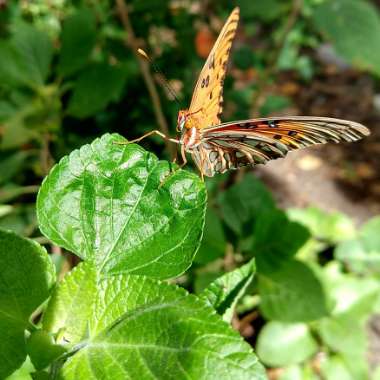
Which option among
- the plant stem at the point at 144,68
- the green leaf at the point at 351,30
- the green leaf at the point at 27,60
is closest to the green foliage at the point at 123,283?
the plant stem at the point at 144,68

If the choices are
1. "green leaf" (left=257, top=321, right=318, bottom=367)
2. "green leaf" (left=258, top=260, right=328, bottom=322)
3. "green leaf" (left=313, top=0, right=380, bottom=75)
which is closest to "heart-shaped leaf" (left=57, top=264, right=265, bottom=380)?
"green leaf" (left=258, top=260, right=328, bottom=322)

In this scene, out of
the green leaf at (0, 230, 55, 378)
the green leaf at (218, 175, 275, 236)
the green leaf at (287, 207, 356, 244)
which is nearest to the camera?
the green leaf at (0, 230, 55, 378)

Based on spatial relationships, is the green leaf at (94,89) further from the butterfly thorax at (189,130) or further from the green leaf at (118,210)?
the green leaf at (118,210)

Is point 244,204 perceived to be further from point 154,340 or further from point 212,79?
point 154,340

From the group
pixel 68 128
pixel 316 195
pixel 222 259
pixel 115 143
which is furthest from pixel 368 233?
pixel 115 143

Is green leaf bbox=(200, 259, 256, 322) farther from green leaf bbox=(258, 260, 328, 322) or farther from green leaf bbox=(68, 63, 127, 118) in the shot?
green leaf bbox=(68, 63, 127, 118)

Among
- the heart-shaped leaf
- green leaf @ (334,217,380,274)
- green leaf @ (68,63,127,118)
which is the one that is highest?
the heart-shaped leaf

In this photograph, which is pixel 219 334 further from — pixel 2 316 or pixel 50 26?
pixel 50 26
